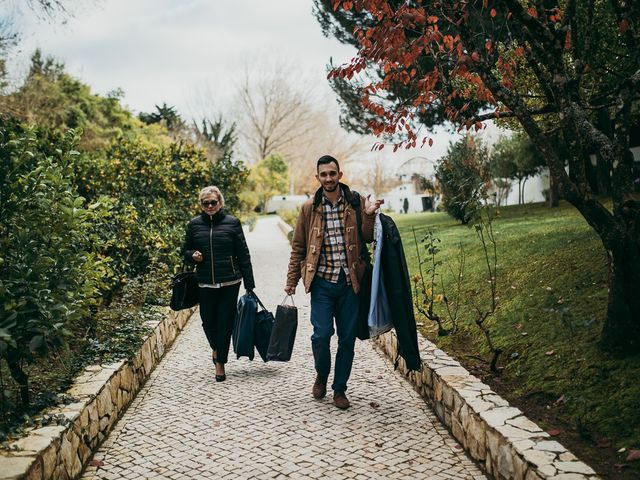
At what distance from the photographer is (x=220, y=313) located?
6023mm

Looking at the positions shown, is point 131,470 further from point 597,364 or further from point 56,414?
point 597,364

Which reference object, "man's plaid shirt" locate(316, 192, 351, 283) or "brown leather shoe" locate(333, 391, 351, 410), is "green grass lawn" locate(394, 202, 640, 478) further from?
"man's plaid shirt" locate(316, 192, 351, 283)

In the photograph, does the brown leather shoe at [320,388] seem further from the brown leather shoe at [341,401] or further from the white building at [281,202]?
the white building at [281,202]

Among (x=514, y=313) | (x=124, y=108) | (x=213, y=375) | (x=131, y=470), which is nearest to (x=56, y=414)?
(x=131, y=470)

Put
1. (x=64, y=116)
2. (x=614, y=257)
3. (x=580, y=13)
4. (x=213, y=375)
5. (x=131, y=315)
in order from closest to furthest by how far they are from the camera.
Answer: (x=614, y=257), (x=213, y=375), (x=131, y=315), (x=580, y=13), (x=64, y=116)

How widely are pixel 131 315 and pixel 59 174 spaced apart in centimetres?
261

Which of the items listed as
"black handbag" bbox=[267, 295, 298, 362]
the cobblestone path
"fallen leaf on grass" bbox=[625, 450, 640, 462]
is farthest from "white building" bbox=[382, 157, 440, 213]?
"fallen leaf on grass" bbox=[625, 450, 640, 462]

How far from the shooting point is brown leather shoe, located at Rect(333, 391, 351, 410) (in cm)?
497

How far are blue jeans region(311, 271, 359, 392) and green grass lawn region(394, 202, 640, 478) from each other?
1.19 m

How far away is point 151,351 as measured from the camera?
642 cm

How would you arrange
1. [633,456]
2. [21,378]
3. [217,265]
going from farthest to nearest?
[217,265]
[21,378]
[633,456]

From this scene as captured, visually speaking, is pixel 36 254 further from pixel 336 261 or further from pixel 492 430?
pixel 492 430

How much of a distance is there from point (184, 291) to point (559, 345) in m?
3.51

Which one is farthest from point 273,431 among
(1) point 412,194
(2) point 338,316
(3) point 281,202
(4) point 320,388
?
(1) point 412,194
